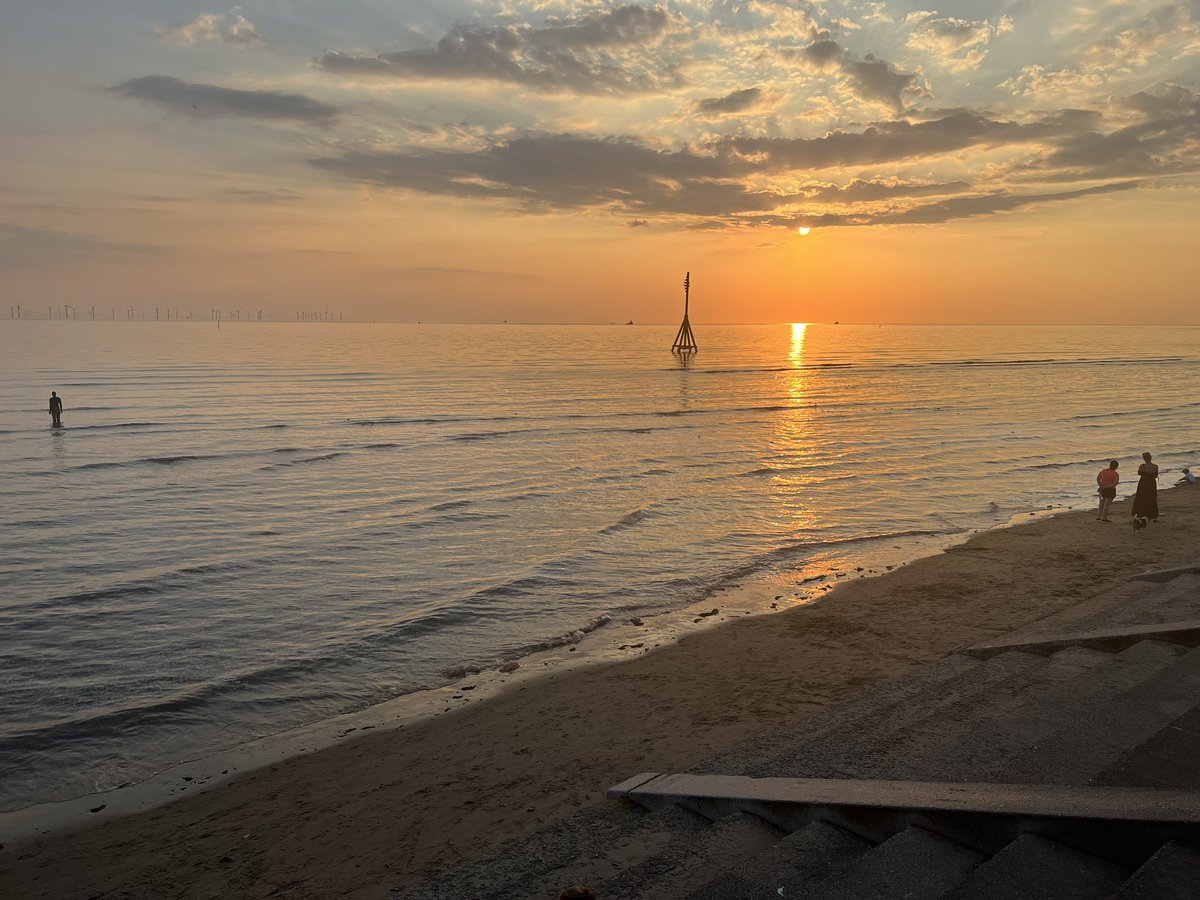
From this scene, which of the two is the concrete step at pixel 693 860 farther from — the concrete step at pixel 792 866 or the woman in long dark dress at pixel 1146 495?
the woman in long dark dress at pixel 1146 495

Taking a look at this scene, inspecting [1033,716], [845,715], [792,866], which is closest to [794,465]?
[845,715]

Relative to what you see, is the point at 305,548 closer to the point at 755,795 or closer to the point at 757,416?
the point at 755,795

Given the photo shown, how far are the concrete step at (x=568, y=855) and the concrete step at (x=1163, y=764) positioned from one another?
2.69m

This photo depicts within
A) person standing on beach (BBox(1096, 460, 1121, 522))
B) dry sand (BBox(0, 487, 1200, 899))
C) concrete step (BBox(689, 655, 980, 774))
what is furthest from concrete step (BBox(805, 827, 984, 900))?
person standing on beach (BBox(1096, 460, 1121, 522))

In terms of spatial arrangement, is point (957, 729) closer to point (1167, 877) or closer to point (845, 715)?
point (845, 715)

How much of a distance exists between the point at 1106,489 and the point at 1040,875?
58.7ft

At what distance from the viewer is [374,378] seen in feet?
230

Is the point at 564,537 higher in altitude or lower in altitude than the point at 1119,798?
lower

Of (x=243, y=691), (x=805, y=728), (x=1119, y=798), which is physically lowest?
(x=243, y=691)

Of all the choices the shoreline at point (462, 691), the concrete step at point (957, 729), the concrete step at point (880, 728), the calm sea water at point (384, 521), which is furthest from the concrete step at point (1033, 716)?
the calm sea water at point (384, 521)

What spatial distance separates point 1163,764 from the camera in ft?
16.9

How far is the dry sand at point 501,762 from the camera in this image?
6816 millimetres

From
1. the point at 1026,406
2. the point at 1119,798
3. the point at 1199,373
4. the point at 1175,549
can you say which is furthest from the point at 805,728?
the point at 1199,373

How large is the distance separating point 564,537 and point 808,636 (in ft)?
26.2
